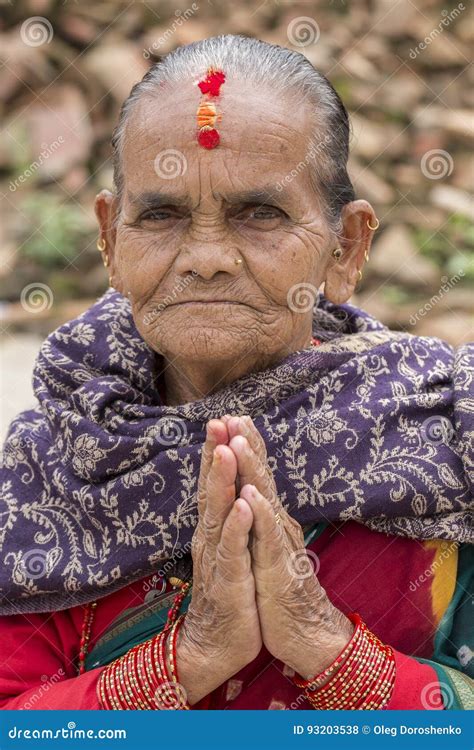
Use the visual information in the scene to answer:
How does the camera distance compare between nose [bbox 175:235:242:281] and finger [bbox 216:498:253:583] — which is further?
nose [bbox 175:235:242:281]

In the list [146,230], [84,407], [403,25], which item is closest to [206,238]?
[146,230]

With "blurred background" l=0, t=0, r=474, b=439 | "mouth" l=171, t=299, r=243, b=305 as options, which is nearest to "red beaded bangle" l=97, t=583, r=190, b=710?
"mouth" l=171, t=299, r=243, b=305

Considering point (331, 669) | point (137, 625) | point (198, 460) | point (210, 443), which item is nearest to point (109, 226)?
point (198, 460)

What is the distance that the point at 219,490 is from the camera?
1.98 meters

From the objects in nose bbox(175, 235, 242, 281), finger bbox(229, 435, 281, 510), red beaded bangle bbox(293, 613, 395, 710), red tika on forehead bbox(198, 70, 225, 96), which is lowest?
red beaded bangle bbox(293, 613, 395, 710)

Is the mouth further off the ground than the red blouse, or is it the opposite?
the mouth

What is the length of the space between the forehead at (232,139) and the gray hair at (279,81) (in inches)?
1.2

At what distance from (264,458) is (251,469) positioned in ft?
0.22

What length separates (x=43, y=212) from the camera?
8070 mm

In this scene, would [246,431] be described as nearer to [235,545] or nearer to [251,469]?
[251,469]

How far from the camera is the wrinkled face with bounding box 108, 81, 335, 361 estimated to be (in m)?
2.24

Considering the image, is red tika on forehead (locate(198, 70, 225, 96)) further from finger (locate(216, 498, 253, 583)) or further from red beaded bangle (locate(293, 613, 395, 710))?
red beaded bangle (locate(293, 613, 395, 710))

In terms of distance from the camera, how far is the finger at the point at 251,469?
6.47 feet

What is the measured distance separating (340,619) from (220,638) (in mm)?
281
